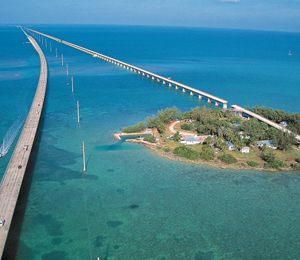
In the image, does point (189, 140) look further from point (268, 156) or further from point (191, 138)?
point (268, 156)

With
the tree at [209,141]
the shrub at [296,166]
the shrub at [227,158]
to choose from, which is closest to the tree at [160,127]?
the tree at [209,141]

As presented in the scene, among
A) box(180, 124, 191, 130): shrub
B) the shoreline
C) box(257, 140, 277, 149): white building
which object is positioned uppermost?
box(180, 124, 191, 130): shrub

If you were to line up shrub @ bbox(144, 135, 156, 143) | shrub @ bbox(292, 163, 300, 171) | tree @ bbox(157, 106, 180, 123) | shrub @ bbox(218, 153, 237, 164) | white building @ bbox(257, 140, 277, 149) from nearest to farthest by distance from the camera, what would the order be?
1. shrub @ bbox(292, 163, 300, 171)
2. shrub @ bbox(218, 153, 237, 164)
3. white building @ bbox(257, 140, 277, 149)
4. shrub @ bbox(144, 135, 156, 143)
5. tree @ bbox(157, 106, 180, 123)

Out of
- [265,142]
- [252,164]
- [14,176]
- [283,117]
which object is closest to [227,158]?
[252,164]

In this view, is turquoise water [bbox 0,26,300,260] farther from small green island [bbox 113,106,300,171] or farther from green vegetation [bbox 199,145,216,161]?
green vegetation [bbox 199,145,216,161]

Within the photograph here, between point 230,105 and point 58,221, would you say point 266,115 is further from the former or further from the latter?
point 58,221

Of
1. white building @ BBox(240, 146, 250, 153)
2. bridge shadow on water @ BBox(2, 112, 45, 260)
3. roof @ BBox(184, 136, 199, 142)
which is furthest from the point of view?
roof @ BBox(184, 136, 199, 142)

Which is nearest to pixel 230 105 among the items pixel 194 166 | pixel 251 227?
pixel 194 166

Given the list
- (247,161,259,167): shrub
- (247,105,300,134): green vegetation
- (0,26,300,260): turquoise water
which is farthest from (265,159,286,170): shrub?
(247,105,300,134): green vegetation
